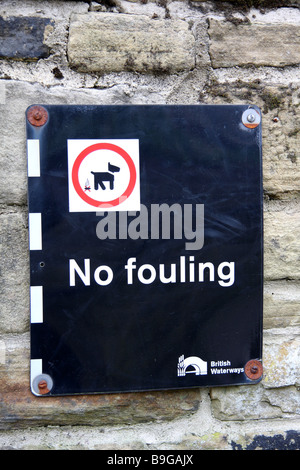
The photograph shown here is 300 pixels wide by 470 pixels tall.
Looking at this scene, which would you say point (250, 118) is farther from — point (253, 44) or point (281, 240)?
point (281, 240)

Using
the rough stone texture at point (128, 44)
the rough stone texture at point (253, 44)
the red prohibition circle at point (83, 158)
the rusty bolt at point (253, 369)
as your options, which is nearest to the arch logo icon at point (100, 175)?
the red prohibition circle at point (83, 158)

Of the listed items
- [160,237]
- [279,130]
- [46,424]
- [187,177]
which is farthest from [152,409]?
[279,130]

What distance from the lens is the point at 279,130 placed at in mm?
808

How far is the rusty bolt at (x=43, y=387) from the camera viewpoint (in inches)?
29.8

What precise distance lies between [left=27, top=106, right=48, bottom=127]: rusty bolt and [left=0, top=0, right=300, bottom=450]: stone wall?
23 millimetres

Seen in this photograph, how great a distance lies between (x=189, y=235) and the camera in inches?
30.6

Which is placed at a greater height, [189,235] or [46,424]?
[189,235]

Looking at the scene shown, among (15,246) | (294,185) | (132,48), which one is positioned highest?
(132,48)

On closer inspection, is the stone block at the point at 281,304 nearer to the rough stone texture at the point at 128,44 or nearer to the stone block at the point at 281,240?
the stone block at the point at 281,240

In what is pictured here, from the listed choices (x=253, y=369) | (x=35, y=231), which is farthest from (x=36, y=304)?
(x=253, y=369)

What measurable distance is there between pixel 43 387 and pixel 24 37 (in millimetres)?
677

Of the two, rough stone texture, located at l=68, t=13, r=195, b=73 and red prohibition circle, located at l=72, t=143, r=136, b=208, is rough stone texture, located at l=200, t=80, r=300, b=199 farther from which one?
red prohibition circle, located at l=72, t=143, r=136, b=208

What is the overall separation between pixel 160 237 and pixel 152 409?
350 mm

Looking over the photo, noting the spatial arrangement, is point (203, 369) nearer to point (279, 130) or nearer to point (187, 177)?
point (187, 177)
